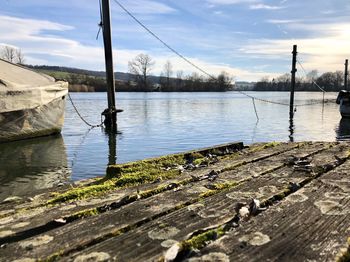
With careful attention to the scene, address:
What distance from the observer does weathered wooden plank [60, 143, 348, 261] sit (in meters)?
1.74

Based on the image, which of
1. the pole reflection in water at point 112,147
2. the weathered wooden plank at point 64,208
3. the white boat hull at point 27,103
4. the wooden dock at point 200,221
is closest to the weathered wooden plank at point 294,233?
the wooden dock at point 200,221

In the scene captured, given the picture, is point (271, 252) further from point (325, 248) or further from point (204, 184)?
point (204, 184)

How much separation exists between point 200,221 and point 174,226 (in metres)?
0.15

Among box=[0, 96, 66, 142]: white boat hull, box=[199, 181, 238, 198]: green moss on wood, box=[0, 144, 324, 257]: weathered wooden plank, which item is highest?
box=[199, 181, 238, 198]: green moss on wood

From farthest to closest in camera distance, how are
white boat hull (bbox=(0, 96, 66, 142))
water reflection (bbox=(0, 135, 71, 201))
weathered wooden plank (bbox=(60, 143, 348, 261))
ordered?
white boat hull (bbox=(0, 96, 66, 142)), water reflection (bbox=(0, 135, 71, 201)), weathered wooden plank (bbox=(60, 143, 348, 261))

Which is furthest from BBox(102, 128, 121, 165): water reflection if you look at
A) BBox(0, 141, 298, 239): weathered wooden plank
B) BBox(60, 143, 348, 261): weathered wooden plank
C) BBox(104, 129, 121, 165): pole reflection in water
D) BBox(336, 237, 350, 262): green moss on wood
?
BBox(336, 237, 350, 262): green moss on wood

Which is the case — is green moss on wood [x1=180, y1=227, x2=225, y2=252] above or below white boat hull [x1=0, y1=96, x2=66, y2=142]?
above

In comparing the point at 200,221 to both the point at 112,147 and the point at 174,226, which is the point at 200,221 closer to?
the point at 174,226

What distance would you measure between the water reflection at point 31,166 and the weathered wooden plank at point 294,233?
538 centimetres

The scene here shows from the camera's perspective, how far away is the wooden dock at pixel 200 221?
1.72m

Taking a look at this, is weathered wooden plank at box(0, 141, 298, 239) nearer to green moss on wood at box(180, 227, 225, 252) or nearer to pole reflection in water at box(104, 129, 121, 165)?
green moss on wood at box(180, 227, 225, 252)

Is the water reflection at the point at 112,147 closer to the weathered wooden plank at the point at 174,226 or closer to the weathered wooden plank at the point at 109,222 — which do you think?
the weathered wooden plank at the point at 109,222

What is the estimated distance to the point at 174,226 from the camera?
2.02 metres

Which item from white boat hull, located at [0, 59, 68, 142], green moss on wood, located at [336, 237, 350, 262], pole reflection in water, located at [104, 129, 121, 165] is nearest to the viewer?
green moss on wood, located at [336, 237, 350, 262]
